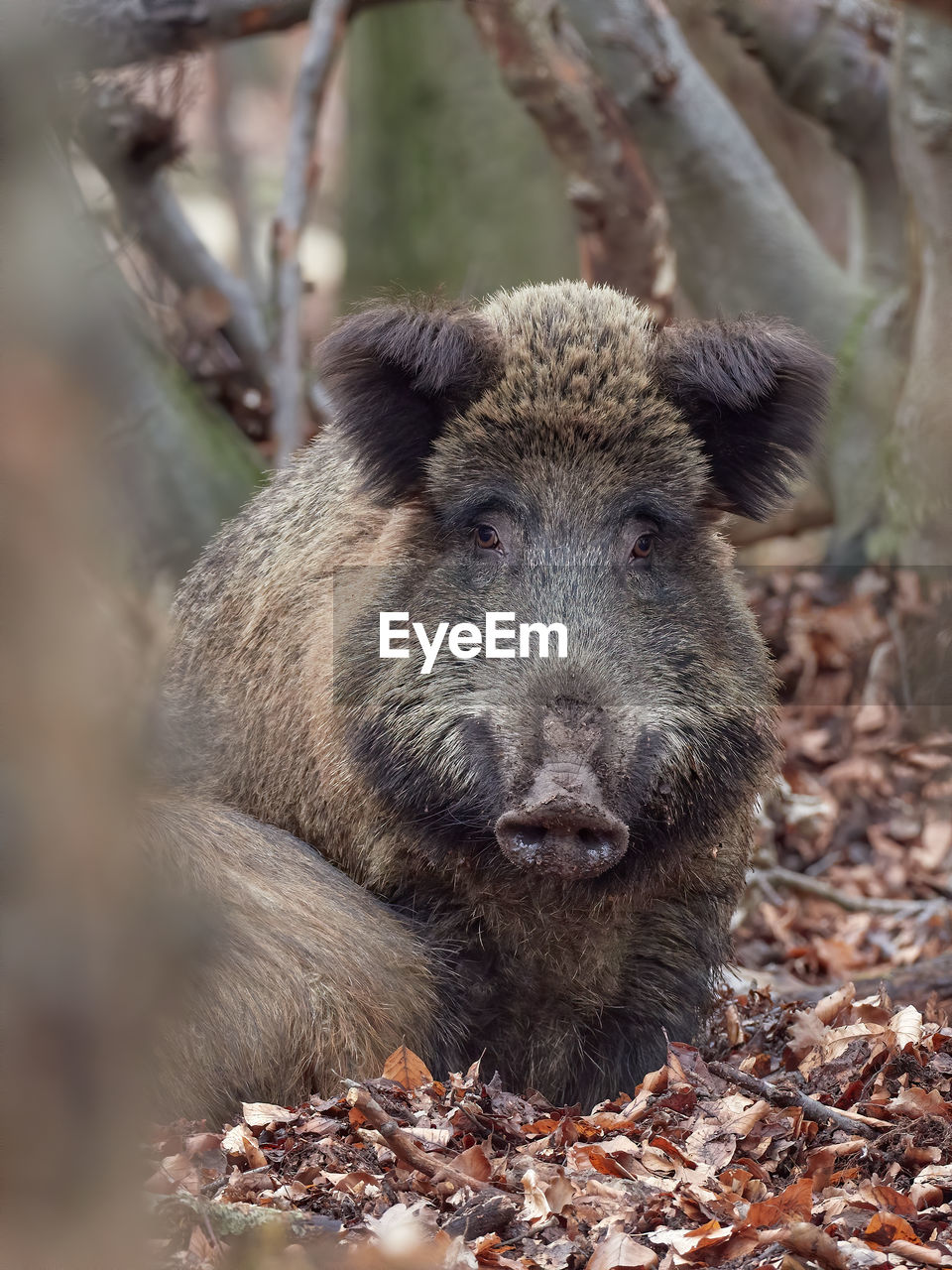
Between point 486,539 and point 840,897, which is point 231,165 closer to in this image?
point 840,897

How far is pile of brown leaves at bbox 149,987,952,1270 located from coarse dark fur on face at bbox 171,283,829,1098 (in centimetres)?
49

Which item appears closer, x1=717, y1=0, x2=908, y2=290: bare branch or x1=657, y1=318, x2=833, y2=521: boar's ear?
x1=657, y1=318, x2=833, y2=521: boar's ear

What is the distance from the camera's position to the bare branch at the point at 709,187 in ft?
32.8

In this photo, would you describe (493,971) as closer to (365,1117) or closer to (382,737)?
(382,737)

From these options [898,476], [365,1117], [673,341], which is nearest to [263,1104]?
[365,1117]

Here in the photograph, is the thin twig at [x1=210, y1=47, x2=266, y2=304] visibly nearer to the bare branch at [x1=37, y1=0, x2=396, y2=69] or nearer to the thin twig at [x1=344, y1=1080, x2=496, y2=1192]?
the bare branch at [x1=37, y1=0, x2=396, y2=69]

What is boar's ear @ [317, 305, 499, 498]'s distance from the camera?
5121mm

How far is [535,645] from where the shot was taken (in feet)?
15.6

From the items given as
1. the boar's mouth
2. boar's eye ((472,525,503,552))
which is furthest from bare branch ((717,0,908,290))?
the boar's mouth

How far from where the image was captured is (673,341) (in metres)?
5.32

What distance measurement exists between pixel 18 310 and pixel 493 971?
367 cm

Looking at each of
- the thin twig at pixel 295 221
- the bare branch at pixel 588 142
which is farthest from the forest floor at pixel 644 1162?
the bare branch at pixel 588 142

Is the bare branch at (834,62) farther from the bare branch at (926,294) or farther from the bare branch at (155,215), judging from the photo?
the bare branch at (155,215)

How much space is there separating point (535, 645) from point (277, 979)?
52.3 inches
